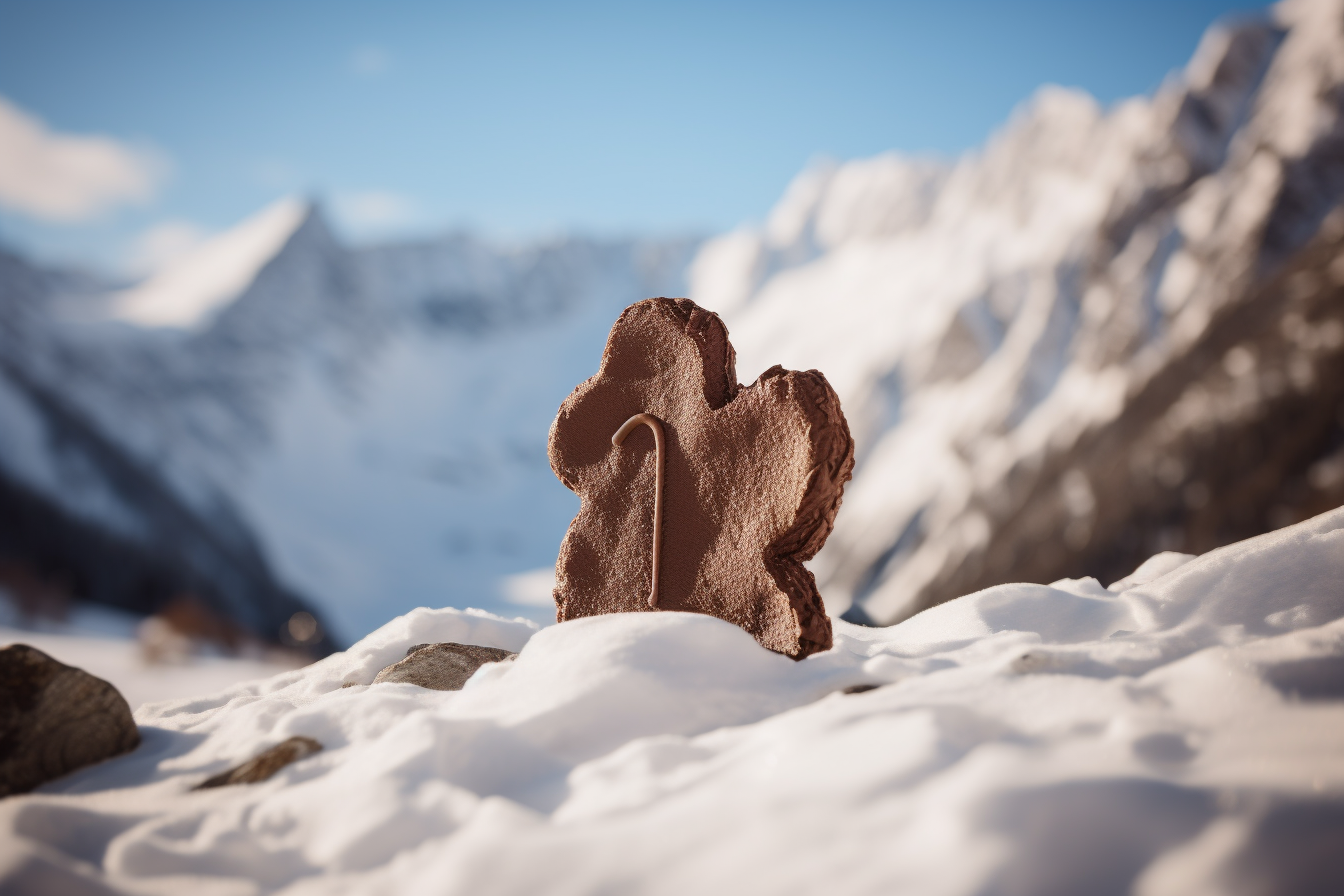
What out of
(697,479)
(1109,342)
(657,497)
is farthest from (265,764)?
(1109,342)

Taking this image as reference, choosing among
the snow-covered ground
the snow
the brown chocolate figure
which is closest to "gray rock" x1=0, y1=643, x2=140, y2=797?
the snow-covered ground

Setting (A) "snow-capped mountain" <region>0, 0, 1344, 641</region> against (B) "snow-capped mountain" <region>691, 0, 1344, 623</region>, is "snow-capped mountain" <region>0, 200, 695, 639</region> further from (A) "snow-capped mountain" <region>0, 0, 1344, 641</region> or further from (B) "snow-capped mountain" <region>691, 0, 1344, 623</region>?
(B) "snow-capped mountain" <region>691, 0, 1344, 623</region>

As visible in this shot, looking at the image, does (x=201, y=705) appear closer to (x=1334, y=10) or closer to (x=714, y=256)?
(x=1334, y=10)

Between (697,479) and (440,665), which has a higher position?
(697,479)

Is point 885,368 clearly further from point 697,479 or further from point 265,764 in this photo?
point 265,764

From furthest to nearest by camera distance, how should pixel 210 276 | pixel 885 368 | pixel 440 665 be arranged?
pixel 210 276, pixel 885 368, pixel 440 665

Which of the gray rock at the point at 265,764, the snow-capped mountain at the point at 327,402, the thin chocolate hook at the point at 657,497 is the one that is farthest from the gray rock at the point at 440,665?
the snow-capped mountain at the point at 327,402
